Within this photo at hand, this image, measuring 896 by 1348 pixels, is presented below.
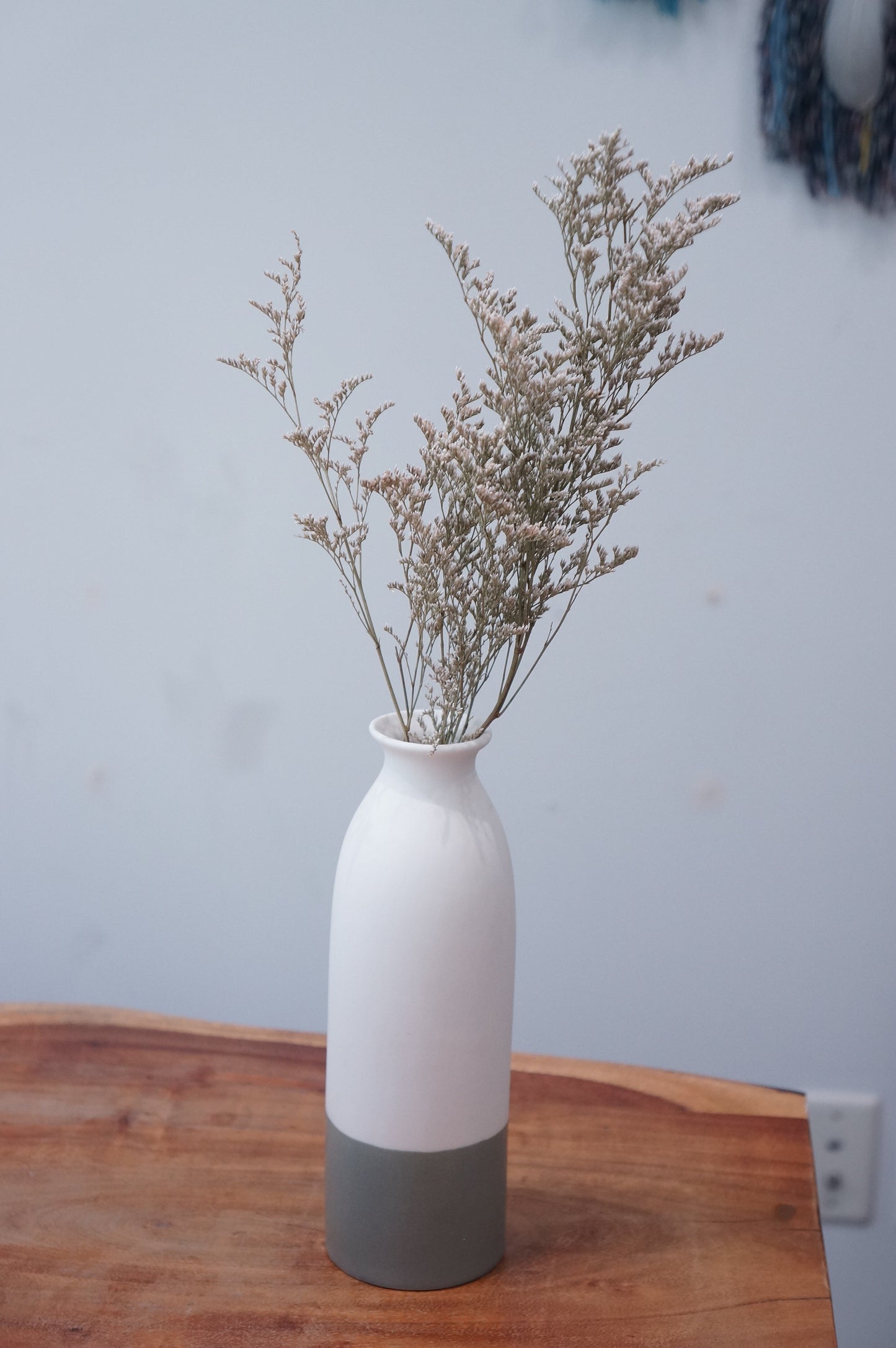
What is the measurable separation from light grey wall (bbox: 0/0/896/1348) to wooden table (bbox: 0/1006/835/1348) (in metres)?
0.40

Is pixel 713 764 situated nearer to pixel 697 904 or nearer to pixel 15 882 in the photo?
pixel 697 904

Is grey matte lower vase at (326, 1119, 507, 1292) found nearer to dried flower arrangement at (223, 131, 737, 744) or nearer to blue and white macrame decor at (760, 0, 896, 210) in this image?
dried flower arrangement at (223, 131, 737, 744)

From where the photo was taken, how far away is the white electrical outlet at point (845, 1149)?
146 cm

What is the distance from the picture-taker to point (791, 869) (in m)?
1.40

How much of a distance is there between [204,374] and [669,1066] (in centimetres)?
94

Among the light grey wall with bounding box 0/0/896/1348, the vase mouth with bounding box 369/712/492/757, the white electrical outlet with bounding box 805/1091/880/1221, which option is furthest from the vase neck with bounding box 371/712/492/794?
the white electrical outlet with bounding box 805/1091/880/1221

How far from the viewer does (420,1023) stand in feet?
2.47

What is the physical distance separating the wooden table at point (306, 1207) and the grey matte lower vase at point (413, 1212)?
15mm

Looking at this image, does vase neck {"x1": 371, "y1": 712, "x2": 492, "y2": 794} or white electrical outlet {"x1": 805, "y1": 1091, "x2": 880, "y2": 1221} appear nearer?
vase neck {"x1": 371, "y1": 712, "x2": 492, "y2": 794}

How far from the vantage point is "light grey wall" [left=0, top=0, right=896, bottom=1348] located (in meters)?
1.24

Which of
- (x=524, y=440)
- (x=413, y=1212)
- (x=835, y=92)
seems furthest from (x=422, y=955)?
(x=835, y=92)

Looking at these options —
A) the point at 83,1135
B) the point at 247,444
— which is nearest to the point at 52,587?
the point at 247,444

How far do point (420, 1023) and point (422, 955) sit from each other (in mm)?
43

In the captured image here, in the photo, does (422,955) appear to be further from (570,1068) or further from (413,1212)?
(570,1068)
